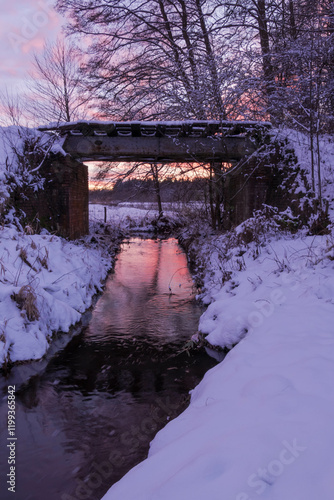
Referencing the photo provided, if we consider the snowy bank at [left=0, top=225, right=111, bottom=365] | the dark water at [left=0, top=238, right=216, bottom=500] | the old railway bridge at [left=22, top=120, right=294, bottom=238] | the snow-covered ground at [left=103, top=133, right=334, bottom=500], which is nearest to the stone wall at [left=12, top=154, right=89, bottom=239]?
the old railway bridge at [left=22, top=120, right=294, bottom=238]

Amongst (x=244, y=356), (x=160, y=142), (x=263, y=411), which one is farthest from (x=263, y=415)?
(x=160, y=142)

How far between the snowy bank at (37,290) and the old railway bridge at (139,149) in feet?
7.02

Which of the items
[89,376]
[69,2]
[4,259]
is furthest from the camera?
[69,2]

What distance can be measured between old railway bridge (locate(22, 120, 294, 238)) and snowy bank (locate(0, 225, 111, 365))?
2.14 meters

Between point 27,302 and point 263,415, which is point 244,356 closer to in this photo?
point 263,415

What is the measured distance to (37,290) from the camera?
19.2ft

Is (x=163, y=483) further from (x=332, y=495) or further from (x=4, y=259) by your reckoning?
(x=4, y=259)

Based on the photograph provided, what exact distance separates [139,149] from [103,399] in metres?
8.15

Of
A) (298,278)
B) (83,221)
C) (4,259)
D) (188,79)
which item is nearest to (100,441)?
(298,278)

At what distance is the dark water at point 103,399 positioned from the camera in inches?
115

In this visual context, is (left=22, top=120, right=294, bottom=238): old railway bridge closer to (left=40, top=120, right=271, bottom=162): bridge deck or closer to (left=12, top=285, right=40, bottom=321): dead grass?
(left=40, top=120, right=271, bottom=162): bridge deck

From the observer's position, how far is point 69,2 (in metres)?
13.0

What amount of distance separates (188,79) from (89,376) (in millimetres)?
10791

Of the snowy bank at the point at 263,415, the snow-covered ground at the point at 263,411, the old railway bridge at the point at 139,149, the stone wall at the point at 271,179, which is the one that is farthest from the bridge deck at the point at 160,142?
the snowy bank at the point at 263,415
